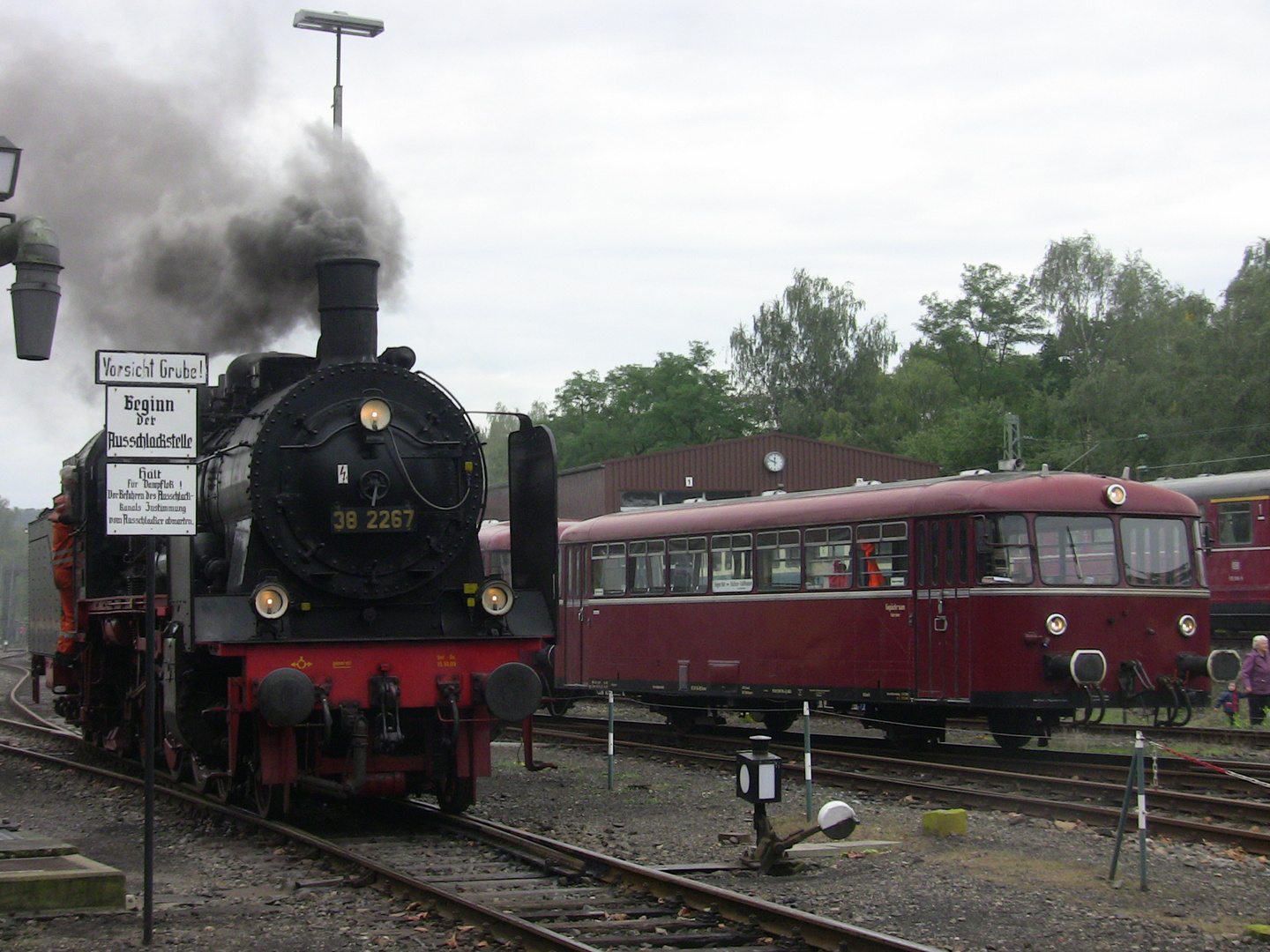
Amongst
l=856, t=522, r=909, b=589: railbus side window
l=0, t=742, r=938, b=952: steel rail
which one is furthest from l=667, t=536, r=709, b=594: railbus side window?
l=0, t=742, r=938, b=952: steel rail

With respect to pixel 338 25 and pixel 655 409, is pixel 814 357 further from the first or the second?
pixel 338 25

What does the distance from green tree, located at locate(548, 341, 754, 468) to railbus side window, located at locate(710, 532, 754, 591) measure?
45.3 meters

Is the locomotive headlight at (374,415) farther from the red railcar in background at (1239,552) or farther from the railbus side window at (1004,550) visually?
the red railcar in background at (1239,552)

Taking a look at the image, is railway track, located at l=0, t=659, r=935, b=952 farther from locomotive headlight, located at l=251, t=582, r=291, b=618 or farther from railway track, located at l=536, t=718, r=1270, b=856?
railway track, located at l=536, t=718, r=1270, b=856

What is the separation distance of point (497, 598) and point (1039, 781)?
16.7ft

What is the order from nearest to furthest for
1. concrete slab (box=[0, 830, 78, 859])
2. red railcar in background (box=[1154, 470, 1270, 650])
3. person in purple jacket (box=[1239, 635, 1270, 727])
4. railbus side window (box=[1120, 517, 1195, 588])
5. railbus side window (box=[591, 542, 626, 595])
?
concrete slab (box=[0, 830, 78, 859]) → railbus side window (box=[1120, 517, 1195, 588]) → person in purple jacket (box=[1239, 635, 1270, 727]) → railbus side window (box=[591, 542, 626, 595]) → red railcar in background (box=[1154, 470, 1270, 650])

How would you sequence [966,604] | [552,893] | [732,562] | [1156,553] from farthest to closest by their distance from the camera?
[732,562], [1156,553], [966,604], [552,893]

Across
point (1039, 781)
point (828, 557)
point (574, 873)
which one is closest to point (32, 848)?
point (574, 873)

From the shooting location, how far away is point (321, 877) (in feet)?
28.1

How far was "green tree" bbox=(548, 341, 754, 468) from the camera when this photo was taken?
63906mm

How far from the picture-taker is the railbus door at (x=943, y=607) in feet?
45.3

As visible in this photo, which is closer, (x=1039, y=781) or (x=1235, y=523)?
(x=1039, y=781)

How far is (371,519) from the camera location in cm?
1044

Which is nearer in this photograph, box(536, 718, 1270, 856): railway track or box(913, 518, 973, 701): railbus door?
box(536, 718, 1270, 856): railway track
